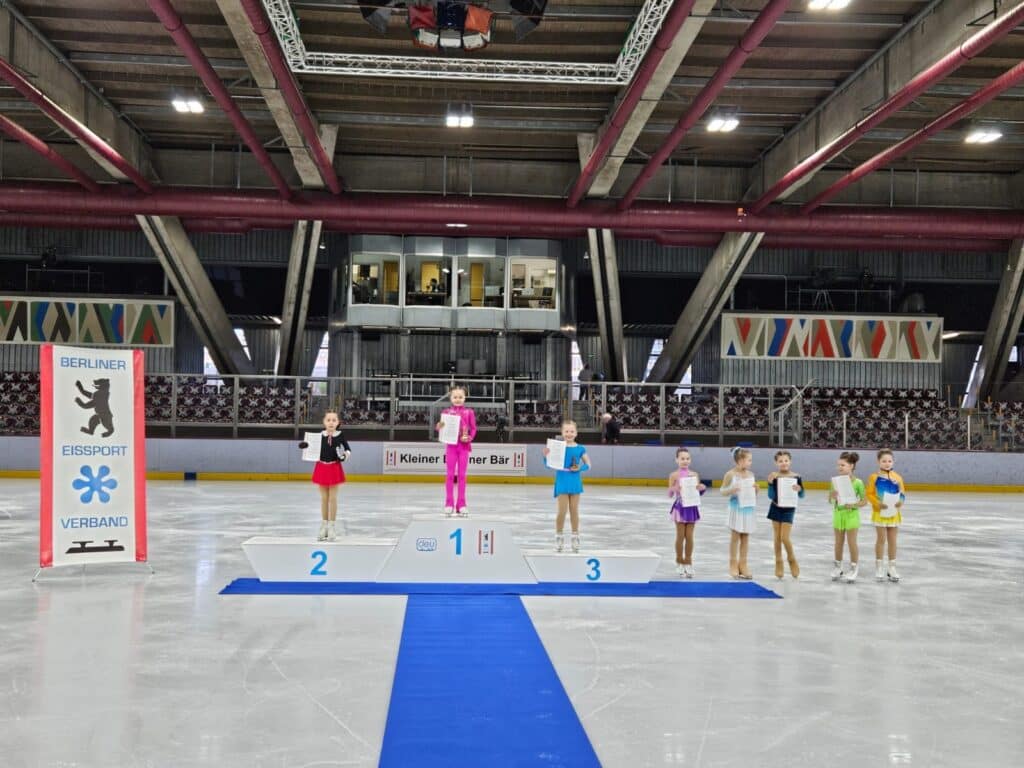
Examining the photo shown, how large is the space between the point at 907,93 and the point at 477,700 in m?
15.2

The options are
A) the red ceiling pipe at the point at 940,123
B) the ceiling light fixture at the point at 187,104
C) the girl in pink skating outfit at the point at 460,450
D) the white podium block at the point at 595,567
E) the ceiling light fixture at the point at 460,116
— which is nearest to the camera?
the white podium block at the point at 595,567

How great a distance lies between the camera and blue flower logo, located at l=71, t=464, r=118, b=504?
29.5 feet

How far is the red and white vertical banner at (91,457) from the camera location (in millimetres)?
8758

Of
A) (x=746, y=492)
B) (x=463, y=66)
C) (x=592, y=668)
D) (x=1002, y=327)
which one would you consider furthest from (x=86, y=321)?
(x=1002, y=327)

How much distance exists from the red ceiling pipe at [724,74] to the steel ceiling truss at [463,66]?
4.60ft

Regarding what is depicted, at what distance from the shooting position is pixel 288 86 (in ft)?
55.8

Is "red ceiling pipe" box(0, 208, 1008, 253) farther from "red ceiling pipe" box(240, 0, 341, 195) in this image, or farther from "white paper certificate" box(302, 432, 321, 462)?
"white paper certificate" box(302, 432, 321, 462)

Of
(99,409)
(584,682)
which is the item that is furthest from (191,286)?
(584,682)

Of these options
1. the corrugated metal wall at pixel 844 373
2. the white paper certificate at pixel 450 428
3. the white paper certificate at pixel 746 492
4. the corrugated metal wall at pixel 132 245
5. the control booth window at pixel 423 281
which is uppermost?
the corrugated metal wall at pixel 132 245

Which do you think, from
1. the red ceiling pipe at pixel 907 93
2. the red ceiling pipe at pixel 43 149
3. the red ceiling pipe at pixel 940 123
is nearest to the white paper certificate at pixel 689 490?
the red ceiling pipe at pixel 907 93

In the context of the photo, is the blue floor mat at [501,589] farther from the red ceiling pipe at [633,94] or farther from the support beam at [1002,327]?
the support beam at [1002,327]

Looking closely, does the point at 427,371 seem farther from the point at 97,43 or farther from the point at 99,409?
the point at 99,409

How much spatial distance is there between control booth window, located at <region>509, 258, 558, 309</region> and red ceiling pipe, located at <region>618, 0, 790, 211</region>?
6962 mm

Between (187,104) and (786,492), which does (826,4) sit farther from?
(187,104)
